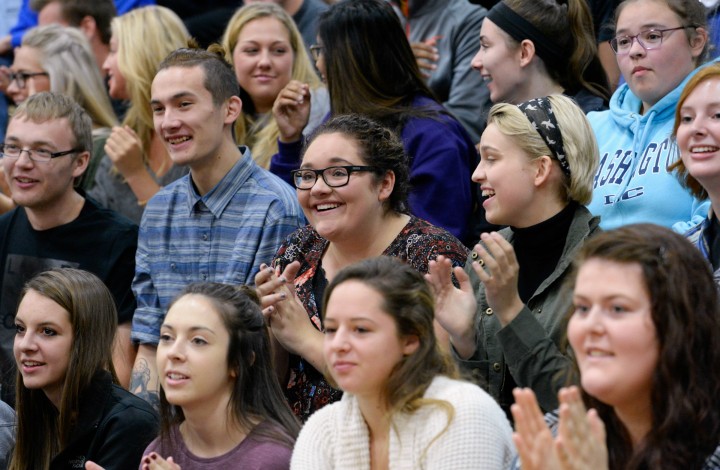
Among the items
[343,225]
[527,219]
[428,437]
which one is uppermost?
[343,225]

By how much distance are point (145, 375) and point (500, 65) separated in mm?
1890

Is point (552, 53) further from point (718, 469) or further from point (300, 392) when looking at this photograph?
point (718, 469)

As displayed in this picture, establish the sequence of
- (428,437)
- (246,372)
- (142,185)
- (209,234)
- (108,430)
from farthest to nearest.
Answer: (142,185) < (209,234) < (108,430) < (246,372) < (428,437)

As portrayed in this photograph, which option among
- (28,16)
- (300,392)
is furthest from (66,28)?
(300,392)

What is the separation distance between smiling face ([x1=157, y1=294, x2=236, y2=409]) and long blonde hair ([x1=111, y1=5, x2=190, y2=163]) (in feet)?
7.79

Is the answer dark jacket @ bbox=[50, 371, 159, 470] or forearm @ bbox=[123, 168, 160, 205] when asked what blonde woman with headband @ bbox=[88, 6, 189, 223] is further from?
dark jacket @ bbox=[50, 371, 159, 470]

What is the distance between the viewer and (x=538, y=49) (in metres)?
5.07

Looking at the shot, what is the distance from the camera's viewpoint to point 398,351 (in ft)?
10.9

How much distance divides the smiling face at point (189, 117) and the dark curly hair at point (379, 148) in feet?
2.38

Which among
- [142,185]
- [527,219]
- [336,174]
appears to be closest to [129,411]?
[336,174]

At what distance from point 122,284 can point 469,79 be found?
1.87 metres

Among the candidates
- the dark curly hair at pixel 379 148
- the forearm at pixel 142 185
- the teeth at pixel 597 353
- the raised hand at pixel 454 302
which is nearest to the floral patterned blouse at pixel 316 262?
the dark curly hair at pixel 379 148

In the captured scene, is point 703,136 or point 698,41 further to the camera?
point 698,41

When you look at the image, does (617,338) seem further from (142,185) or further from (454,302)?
(142,185)
